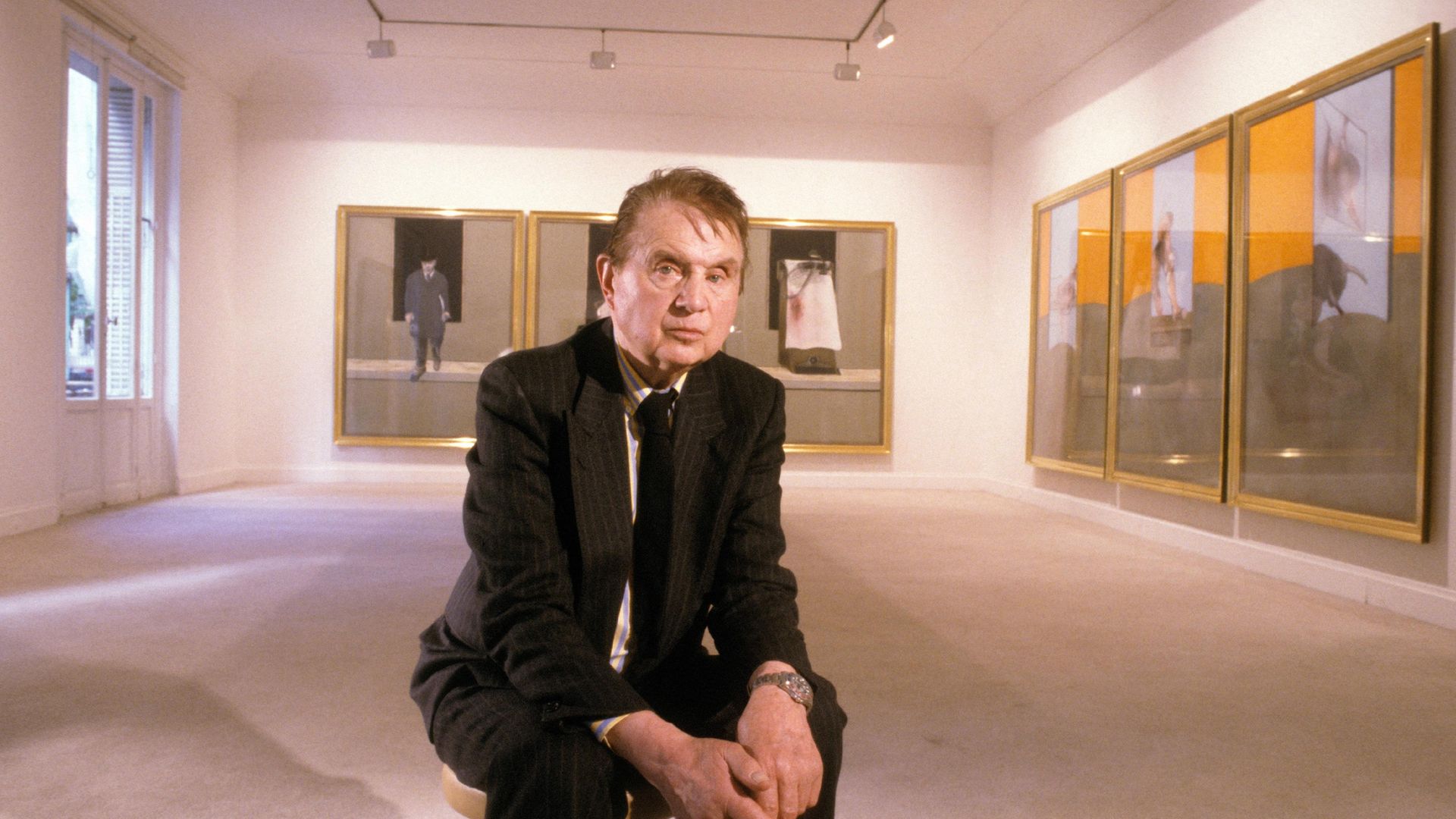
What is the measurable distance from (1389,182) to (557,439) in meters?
5.19

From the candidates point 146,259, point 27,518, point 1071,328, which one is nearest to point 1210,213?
Result: point 1071,328

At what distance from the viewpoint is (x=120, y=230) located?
854 cm

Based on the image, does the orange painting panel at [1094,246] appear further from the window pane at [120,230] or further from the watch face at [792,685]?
the window pane at [120,230]

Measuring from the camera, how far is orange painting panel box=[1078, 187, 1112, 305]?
8.25 meters

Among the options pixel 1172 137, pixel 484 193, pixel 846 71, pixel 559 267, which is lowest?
pixel 559 267

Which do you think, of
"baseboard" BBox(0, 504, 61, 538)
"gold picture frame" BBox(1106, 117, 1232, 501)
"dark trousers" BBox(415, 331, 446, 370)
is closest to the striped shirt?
"gold picture frame" BBox(1106, 117, 1232, 501)

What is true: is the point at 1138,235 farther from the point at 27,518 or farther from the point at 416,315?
the point at 27,518

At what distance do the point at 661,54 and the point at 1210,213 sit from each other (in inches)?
204

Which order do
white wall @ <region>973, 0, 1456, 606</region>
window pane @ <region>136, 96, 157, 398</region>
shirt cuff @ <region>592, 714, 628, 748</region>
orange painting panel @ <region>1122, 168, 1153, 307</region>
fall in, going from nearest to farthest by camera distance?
1. shirt cuff @ <region>592, 714, 628, 748</region>
2. white wall @ <region>973, 0, 1456, 606</region>
3. orange painting panel @ <region>1122, 168, 1153, 307</region>
4. window pane @ <region>136, 96, 157, 398</region>

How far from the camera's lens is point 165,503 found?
8617 millimetres

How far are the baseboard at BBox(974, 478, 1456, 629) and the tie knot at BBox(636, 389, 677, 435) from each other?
4.77 metres

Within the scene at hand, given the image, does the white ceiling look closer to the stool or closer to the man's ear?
the man's ear

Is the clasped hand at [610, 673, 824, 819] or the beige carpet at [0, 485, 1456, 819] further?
the beige carpet at [0, 485, 1456, 819]

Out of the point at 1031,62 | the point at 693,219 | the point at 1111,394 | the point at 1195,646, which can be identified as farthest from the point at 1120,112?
the point at 693,219
